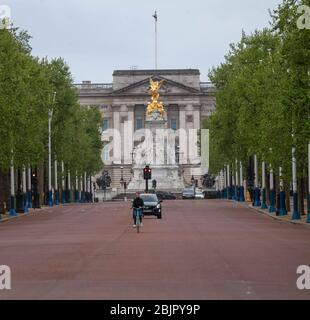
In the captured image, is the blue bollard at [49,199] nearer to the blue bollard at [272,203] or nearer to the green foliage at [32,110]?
the green foliage at [32,110]

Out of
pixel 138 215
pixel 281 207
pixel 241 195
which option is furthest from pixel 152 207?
pixel 241 195

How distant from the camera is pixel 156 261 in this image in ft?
105

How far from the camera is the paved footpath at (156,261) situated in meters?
23.6

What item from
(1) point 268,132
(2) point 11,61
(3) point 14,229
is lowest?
(3) point 14,229

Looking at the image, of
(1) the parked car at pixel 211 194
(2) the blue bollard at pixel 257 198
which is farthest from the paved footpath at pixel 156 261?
(1) the parked car at pixel 211 194

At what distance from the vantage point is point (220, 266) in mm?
30266

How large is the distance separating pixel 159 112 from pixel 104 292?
151m

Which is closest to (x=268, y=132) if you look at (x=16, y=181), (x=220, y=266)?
(x=16, y=181)

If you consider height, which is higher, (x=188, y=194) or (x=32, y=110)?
(x=32, y=110)

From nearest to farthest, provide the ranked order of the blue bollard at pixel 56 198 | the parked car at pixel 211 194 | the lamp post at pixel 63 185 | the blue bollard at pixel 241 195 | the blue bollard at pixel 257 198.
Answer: the blue bollard at pixel 257 198 < the blue bollard at pixel 241 195 < the blue bollard at pixel 56 198 < the lamp post at pixel 63 185 < the parked car at pixel 211 194

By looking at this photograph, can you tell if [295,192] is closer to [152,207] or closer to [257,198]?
[152,207]

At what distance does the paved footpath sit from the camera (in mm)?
23625

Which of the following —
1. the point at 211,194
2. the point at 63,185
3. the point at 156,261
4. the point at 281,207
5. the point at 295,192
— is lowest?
the point at 156,261
